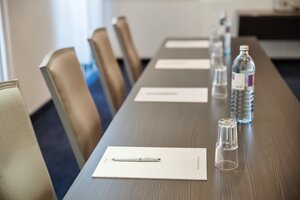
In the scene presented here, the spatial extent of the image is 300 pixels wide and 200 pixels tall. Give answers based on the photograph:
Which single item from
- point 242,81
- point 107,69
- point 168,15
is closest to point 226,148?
point 242,81

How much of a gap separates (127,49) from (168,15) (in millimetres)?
2990

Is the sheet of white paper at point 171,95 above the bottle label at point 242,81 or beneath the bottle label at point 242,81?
beneath

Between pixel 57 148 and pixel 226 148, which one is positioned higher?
pixel 226 148

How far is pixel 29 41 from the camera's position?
3.91 metres

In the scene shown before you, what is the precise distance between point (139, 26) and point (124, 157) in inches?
200

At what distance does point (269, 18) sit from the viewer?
5.85 metres

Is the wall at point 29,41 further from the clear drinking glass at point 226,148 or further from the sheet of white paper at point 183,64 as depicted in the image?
the clear drinking glass at point 226,148

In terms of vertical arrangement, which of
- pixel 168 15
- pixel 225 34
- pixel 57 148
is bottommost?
pixel 57 148

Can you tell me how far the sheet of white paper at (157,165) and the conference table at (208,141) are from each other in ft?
0.07

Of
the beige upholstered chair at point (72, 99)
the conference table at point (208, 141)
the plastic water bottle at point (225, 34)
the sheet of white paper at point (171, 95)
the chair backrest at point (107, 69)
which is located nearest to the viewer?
the conference table at point (208, 141)

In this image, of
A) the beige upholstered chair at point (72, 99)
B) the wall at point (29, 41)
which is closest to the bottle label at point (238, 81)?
the beige upholstered chair at point (72, 99)

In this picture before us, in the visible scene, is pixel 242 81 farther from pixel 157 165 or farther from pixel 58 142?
pixel 58 142

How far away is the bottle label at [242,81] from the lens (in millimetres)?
1746

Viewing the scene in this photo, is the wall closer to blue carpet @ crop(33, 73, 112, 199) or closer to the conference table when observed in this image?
blue carpet @ crop(33, 73, 112, 199)
